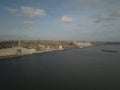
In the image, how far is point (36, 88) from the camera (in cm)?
977

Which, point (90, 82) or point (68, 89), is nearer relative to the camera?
point (68, 89)

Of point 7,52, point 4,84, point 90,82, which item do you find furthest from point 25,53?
point 90,82

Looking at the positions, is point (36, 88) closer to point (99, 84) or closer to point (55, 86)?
point (55, 86)

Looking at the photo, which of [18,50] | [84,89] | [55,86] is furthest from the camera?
[18,50]

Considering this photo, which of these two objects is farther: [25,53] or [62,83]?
[25,53]

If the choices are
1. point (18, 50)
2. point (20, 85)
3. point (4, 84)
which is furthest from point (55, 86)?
point (18, 50)

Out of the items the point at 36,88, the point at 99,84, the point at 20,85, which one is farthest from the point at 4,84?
the point at 99,84

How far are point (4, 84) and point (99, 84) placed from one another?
7.34m

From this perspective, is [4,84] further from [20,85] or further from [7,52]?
[7,52]

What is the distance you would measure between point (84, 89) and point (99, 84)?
5.40 feet

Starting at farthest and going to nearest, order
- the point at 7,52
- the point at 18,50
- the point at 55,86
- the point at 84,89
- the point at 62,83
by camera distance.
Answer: the point at 18,50, the point at 7,52, the point at 62,83, the point at 55,86, the point at 84,89

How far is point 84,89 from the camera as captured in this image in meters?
9.41

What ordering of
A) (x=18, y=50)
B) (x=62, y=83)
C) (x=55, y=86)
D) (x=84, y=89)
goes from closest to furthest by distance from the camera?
1. (x=84, y=89)
2. (x=55, y=86)
3. (x=62, y=83)
4. (x=18, y=50)

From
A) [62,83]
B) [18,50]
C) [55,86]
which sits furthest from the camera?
[18,50]
